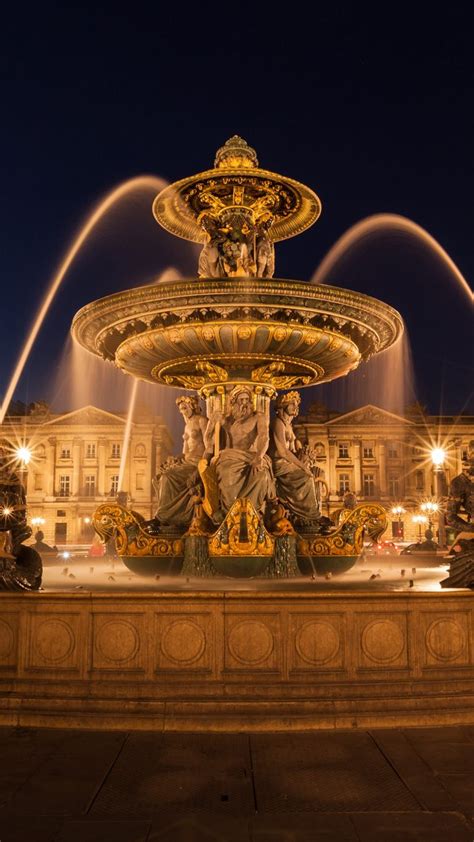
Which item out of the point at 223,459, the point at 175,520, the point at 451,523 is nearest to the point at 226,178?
the point at 223,459

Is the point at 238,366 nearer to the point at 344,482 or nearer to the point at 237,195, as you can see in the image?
the point at 237,195

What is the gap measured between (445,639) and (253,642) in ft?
4.40

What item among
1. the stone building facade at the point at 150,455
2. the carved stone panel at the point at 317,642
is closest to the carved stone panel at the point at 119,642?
the carved stone panel at the point at 317,642

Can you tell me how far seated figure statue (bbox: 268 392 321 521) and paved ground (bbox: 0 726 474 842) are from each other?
4.13 metres

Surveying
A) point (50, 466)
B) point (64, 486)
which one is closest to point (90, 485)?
point (64, 486)

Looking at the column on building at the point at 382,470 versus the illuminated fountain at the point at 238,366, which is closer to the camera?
the illuminated fountain at the point at 238,366

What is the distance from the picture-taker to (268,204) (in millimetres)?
9914

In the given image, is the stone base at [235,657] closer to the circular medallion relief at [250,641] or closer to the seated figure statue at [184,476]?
the circular medallion relief at [250,641]

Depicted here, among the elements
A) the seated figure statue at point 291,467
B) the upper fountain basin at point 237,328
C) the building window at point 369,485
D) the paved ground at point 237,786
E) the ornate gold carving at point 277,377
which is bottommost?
the paved ground at point 237,786

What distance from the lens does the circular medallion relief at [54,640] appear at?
5.28m

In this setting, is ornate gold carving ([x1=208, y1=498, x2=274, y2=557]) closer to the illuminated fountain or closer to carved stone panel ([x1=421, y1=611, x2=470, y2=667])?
the illuminated fountain

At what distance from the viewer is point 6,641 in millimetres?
5383

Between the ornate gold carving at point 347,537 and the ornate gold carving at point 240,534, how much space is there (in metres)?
0.95

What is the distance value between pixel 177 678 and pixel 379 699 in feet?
4.42
